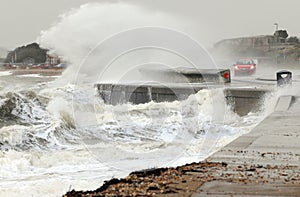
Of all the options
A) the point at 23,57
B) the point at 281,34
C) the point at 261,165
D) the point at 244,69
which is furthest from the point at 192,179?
the point at 281,34

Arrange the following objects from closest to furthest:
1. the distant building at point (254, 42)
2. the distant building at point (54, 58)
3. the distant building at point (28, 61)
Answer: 1. the distant building at point (54, 58)
2. the distant building at point (28, 61)
3. the distant building at point (254, 42)

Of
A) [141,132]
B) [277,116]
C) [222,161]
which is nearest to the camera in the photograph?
[222,161]

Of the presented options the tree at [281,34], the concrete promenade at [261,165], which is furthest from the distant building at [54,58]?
the tree at [281,34]

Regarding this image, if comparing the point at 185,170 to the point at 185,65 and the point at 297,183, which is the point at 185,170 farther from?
the point at 185,65

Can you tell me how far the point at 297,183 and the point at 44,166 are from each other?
22.5 feet

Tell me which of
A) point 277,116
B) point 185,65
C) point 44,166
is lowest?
point 44,166

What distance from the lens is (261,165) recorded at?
699cm

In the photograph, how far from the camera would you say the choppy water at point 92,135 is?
33.3ft

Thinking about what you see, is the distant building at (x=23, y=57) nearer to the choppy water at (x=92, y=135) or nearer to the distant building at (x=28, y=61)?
the distant building at (x=28, y=61)

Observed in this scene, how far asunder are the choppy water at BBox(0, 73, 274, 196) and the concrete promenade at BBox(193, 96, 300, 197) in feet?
5.30

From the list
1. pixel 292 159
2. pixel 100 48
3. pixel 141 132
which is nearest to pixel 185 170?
pixel 292 159

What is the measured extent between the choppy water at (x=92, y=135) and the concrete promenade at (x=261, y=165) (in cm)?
162

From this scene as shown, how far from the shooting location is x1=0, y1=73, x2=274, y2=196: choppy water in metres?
10.1

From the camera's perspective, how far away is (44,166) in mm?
11508
